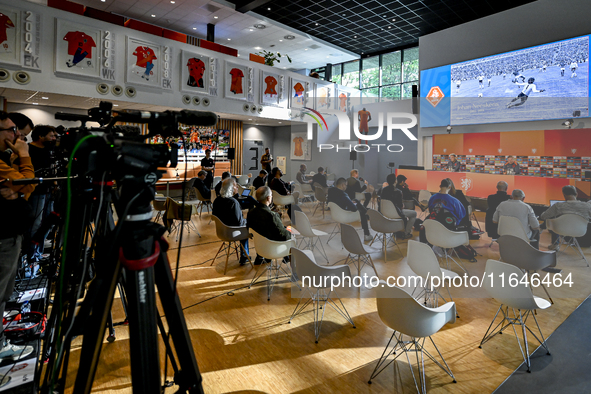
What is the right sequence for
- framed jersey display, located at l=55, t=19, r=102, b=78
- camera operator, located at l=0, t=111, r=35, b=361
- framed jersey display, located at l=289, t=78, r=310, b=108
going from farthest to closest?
1. framed jersey display, located at l=289, t=78, r=310, b=108
2. framed jersey display, located at l=55, t=19, r=102, b=78
3. camera operator, located at l=0, t=111, r=35, b=361

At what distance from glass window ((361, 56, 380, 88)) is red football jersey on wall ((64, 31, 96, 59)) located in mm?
10850

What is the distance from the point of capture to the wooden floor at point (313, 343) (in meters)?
2.67

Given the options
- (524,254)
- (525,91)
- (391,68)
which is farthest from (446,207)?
(391,68)

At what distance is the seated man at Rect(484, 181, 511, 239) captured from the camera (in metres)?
4.33

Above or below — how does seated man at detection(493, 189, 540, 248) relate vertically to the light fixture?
below

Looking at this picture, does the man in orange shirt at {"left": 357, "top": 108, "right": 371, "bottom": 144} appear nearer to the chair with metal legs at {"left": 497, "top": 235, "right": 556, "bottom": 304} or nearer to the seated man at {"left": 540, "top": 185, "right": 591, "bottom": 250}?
the chair with metal legs at {"left": 497, "top": 235, "right": 556, "bottom": 304}

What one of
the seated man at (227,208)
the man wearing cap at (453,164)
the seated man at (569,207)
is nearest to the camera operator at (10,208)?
the seated man at (227,208)

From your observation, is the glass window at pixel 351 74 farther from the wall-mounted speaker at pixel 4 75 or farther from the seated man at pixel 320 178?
the wall-mounted speaker at pixel 4 75

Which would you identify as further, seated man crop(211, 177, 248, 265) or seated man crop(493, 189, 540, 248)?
seated man crop(211, 177, 248, 265)

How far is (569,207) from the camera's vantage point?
4.54 metres

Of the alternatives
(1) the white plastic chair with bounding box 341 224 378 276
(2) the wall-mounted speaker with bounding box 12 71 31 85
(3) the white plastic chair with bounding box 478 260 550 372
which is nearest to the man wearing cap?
(1) the white plastic chair with bounding box 341 224 378 276

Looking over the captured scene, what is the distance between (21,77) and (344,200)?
663cm

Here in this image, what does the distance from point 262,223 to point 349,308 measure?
1.48m

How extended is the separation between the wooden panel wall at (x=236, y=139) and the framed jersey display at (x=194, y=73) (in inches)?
145
